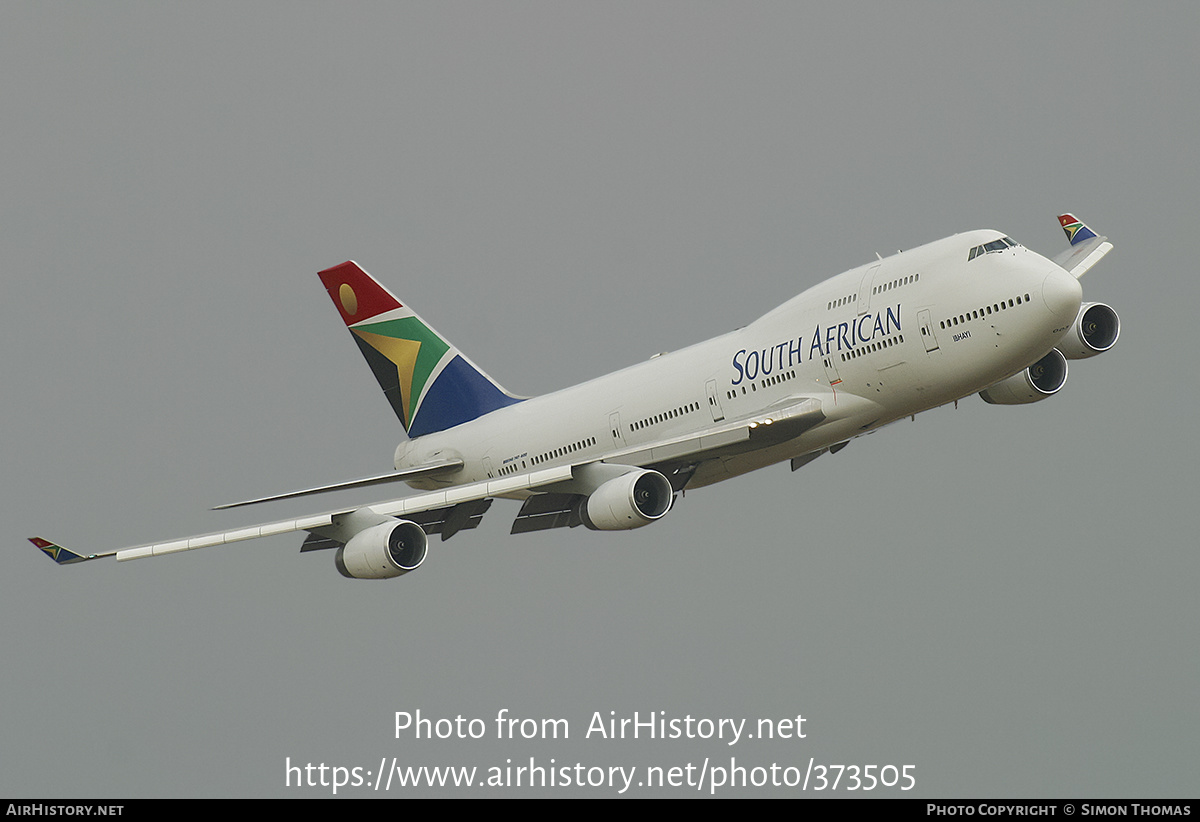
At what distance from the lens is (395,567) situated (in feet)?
135

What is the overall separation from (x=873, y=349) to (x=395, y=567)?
45.9ft

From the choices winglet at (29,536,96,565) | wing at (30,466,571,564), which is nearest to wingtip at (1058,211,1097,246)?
wing at (30,466,571,564)

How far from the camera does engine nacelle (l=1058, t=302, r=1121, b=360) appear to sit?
1751 inches

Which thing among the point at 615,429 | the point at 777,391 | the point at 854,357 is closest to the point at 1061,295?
the point at 854,357

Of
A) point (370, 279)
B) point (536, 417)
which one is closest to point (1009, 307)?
point (536, 417)

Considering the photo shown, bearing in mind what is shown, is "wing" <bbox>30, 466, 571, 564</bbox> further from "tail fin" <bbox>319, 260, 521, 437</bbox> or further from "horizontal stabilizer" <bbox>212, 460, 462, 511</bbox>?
"tail fin" <bbox>319, 260, 521, 437</bbox>

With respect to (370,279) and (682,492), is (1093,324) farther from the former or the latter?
(370,279)

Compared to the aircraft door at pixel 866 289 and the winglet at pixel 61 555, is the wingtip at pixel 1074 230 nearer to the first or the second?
the aircraft door at pixel 866 289

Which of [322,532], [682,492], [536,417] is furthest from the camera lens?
[536,417]

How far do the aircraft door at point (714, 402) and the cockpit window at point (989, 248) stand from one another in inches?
333

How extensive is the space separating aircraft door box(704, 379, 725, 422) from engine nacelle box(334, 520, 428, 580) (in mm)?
9112

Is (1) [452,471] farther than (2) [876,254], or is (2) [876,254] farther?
(1) [452,471]

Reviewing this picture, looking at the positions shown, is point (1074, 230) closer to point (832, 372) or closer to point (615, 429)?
point (832, 372)

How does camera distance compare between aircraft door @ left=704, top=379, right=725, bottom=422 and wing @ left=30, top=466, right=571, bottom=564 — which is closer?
wing @ left=30, top=466, right=571, bottom=564
